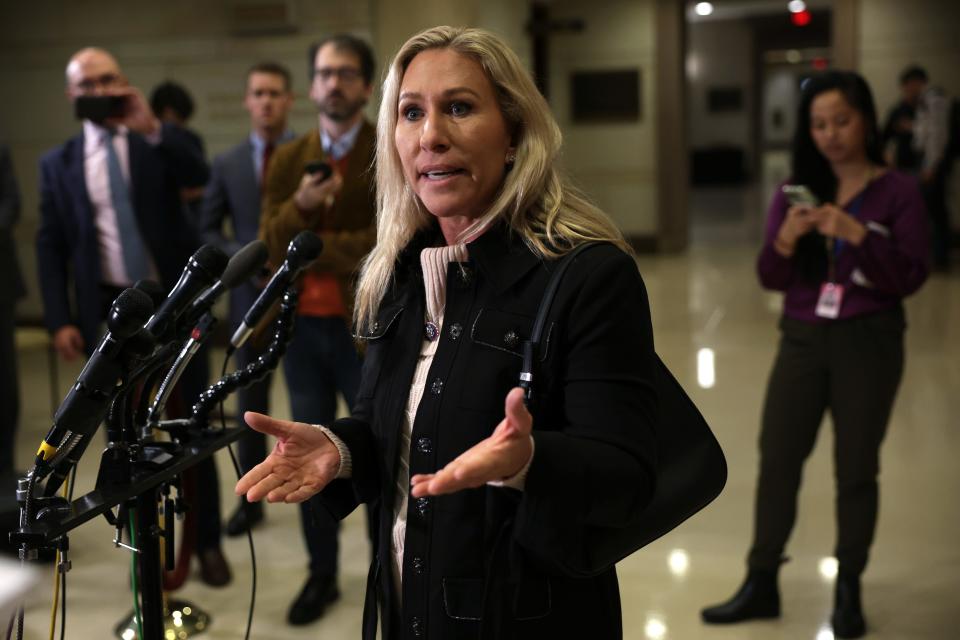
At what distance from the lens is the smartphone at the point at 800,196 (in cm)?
343

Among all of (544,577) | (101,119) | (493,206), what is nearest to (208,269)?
(493,206)

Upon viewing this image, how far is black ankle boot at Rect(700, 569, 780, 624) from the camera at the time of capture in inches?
145

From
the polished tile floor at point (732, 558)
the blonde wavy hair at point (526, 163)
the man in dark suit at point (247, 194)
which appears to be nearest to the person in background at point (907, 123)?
the polished tile floor at point (732, 558)

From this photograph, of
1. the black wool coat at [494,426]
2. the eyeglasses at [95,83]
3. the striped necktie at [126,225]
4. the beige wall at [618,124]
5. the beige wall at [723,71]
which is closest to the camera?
the black wool coat at [494,426]

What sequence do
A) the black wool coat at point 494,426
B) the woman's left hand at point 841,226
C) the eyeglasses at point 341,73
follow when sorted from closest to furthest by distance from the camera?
the black wool coat at point 494,426
the woman's left hand at point 841,226
the eyeglasses at point 341,73

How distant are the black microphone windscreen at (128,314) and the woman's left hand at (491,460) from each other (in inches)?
19.6

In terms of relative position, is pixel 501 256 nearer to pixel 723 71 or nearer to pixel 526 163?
pixel 526 163

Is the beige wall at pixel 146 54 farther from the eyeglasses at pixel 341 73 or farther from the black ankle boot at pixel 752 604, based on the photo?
the black ankle boot at pixel 752 604

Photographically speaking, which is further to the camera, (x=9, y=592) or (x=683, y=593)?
(x=683, y=593)

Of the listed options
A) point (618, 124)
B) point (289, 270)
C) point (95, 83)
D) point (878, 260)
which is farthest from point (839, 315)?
point (618, 124)

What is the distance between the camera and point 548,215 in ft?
5.87

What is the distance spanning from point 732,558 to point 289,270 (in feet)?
8.75

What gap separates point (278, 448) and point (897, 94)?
12.4m

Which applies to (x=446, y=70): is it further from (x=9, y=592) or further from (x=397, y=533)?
(x=9, y=592)
